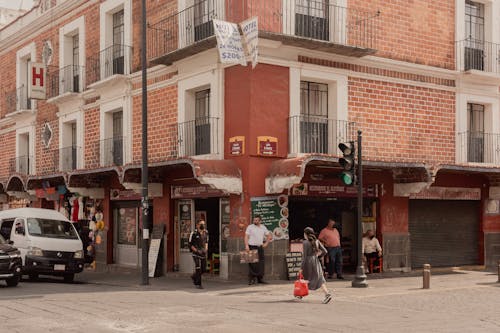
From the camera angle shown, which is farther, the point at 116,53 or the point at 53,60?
the point at 53,60

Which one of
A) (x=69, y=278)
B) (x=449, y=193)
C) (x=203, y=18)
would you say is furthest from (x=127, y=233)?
(x=449, y=193)

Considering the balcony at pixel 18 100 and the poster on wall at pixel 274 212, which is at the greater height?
the balcony at pixel 18 100

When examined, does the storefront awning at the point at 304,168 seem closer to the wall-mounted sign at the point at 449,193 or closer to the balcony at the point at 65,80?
the wall-mounted sign at the point at 449,193

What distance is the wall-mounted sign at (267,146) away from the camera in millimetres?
18309

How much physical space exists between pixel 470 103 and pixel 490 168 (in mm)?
2954

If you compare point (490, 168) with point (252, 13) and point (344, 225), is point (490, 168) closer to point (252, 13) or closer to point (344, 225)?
point (344, 225)

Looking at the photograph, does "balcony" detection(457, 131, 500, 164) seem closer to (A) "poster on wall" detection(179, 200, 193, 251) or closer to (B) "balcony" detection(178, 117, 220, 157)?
(B) "balcony" detection(178, 117, 220, 157)

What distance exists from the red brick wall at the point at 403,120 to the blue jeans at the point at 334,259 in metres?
2.93

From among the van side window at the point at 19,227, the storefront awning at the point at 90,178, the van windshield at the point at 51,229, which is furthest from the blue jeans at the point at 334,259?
the van side window at the point at 19,227

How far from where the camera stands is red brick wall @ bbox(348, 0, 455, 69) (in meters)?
21.0

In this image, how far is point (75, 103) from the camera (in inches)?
1035

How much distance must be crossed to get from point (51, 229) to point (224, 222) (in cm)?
531

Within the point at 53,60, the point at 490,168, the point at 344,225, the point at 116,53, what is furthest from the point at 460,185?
the point at 53,60

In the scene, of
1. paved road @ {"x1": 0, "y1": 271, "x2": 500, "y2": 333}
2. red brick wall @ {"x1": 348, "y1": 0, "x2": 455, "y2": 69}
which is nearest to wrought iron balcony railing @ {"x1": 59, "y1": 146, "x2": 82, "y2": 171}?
paved road @ {"x1": 0, "y1": 271, "x2": 500, "y2": 333}
